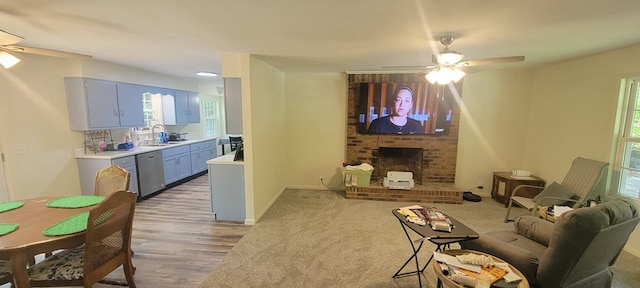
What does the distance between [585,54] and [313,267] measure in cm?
413

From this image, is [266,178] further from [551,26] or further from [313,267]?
[551,26]

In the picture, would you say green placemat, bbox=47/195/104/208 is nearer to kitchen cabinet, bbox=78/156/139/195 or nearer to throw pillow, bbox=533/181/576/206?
kitchen cabinet, bbox=78/156/139/195

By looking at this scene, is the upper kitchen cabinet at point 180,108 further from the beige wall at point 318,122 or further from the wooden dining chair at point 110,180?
the wooden dining chair at point 110,180

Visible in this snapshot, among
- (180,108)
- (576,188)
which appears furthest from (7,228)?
(576,188)

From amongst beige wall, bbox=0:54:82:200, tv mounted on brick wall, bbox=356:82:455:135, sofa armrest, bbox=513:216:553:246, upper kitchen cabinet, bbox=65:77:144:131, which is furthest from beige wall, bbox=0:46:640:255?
sofa armrest, bbox=513:216:553:246

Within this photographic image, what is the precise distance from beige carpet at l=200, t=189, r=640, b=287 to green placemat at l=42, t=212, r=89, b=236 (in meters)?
1.04

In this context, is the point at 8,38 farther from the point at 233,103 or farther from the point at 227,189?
the point at 227,189

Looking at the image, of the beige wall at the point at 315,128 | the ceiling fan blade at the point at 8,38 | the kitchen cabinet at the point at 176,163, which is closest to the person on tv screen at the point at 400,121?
the beige wall at the point at 315,128

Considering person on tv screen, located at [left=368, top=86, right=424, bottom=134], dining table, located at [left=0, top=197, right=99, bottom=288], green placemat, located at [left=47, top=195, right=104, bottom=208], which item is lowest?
dining table, located at [left=0, top=197, right=99, bottom=288]

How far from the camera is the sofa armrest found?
2.30m

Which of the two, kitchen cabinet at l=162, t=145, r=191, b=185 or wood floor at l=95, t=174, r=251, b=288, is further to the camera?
kitchen cabinet at l=162, t=145, r=191, b=185

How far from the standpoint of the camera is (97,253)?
1.92 metres

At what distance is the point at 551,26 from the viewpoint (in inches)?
89.5

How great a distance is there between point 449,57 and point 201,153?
557 centimetres
